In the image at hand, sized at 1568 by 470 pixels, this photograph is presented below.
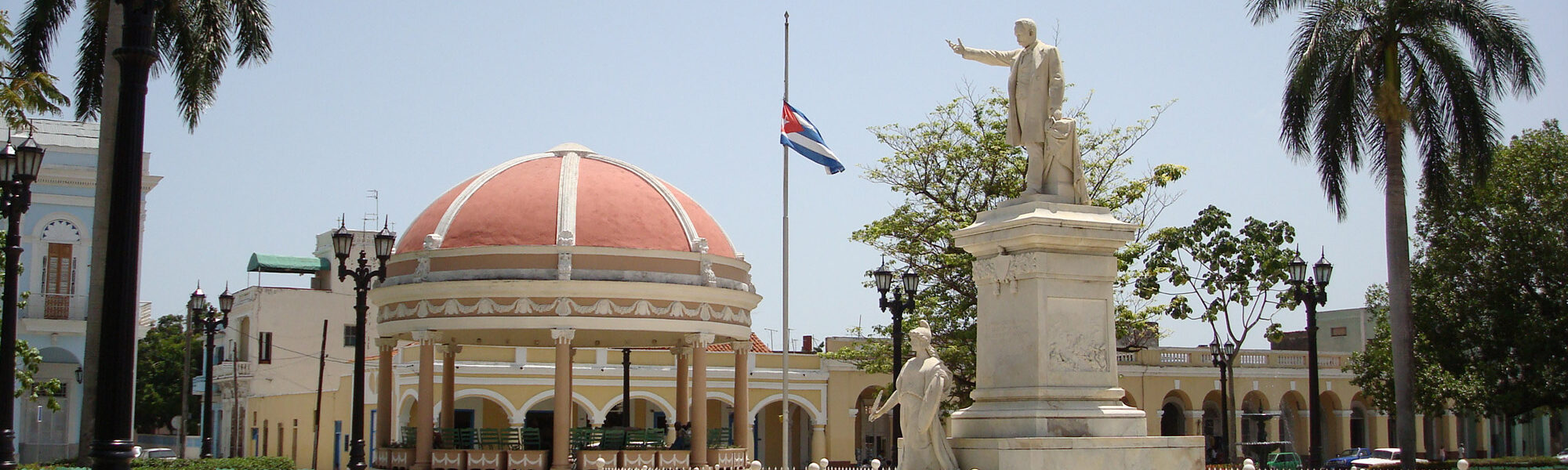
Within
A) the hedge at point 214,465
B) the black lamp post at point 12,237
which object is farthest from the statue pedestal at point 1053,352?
the hedge at point 214,465

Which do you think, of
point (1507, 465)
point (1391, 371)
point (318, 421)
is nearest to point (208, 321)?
point (318, 421)

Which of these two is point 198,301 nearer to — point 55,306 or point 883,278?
point 55,306

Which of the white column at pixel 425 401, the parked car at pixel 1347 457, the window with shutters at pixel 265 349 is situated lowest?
the parked car at pixel 1347 457

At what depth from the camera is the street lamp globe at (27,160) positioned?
17.0 m

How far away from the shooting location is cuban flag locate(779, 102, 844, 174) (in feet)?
79.7

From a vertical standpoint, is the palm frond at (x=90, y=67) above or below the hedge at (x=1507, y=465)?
above

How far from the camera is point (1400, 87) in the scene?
27516 mm

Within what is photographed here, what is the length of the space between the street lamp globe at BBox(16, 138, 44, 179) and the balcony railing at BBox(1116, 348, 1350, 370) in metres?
37.2

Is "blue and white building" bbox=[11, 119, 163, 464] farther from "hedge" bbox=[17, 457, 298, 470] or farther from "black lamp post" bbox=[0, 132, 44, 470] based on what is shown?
"black lamp post" bbox=[0, 132, 44, 470]

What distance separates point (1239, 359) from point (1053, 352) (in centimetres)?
3998

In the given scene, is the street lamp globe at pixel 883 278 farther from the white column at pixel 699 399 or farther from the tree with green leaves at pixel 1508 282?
the tree with green leaves at pixel 1508 282

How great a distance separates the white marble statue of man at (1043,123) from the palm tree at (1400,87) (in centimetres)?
1453

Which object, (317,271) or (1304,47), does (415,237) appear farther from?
(317,271)

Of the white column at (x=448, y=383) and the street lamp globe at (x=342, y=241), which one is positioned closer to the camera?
the street lamp globe at (x=342, y=241)
